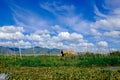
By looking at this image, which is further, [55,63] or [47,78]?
[55,63]

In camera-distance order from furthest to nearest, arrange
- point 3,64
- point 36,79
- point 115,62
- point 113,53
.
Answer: point 113,53, point 115,62, point 3,64, point 36,79

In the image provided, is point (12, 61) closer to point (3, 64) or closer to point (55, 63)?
point (3, 64)

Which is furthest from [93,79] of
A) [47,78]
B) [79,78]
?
[47,78]

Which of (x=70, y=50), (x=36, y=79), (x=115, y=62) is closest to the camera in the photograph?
(x=36, y=79)

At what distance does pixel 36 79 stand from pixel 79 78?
8.11 ft

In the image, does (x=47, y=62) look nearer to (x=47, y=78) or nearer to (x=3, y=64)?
(x=3, y=64)

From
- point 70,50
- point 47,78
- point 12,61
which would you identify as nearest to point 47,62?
point 12,61

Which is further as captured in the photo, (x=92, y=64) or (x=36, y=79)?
(x=92, y=64)

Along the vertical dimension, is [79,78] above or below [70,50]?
below

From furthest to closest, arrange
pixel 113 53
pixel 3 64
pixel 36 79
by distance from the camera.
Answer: pixel 113 53 → pixel 3 64 → pixel 36 79

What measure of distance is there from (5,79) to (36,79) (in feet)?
5.69

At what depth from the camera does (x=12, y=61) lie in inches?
1052

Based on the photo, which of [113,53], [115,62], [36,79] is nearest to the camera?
Result: [36,79]

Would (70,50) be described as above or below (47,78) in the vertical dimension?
above
